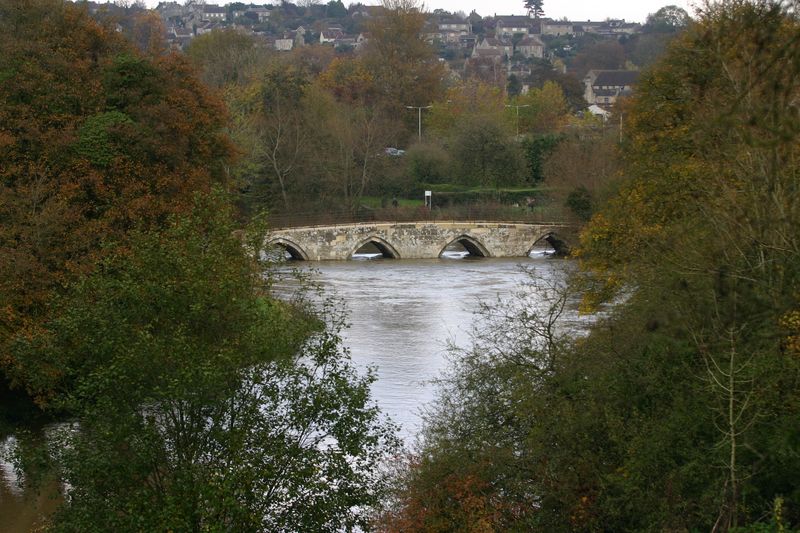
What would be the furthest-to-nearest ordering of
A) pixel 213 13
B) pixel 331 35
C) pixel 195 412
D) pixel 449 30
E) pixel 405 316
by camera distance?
pixel 213 13, pixel 449 30, pixel 331 35, pixel 405 316, pixel 195 412

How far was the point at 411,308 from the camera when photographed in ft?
105

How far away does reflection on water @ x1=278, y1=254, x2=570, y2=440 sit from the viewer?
72.7ft

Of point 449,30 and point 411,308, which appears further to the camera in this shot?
point 449,30

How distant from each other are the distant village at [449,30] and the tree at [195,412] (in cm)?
11373

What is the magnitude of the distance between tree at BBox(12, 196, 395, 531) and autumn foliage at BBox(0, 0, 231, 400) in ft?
19.6

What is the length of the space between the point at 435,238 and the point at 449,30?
13509cm

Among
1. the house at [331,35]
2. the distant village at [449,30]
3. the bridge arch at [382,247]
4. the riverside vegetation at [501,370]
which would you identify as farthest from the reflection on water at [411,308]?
the house at [331,35]

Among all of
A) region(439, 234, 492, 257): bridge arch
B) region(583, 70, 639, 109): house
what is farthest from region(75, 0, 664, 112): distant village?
region(439, 234, 492, 257): bridge arch

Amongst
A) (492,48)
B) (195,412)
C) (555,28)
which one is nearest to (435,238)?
(195,412)

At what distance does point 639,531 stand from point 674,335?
80.4 inches

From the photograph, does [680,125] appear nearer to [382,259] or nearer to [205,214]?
[205,214]

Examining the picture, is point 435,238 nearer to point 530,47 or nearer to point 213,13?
point 530,47

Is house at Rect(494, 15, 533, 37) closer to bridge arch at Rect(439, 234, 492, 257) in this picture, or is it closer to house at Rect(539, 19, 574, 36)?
house at Rect(539, 19, 574, 36)

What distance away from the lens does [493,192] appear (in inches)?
2108
